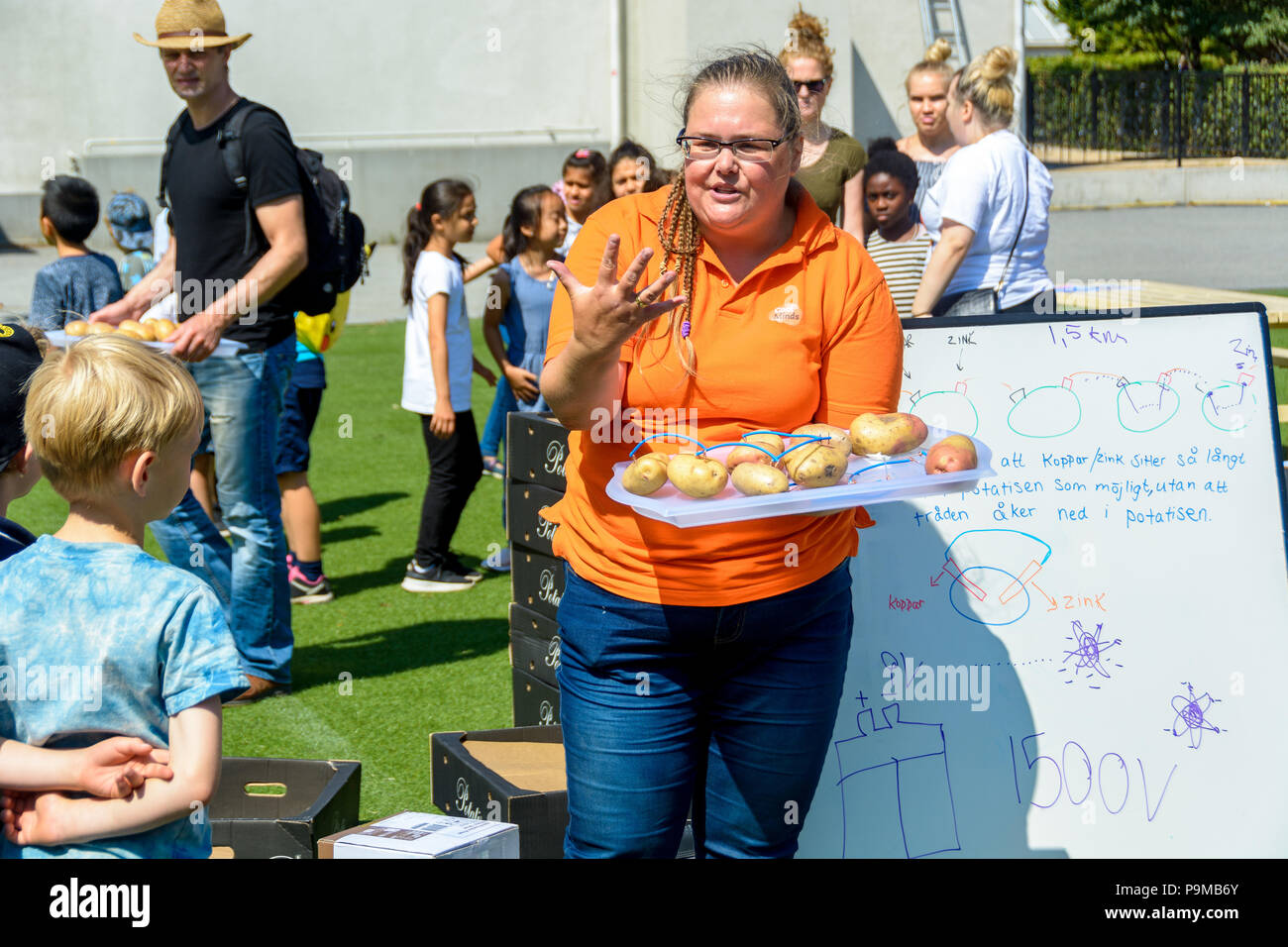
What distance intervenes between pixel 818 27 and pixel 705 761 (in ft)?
14.7

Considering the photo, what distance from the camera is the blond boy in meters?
2.12

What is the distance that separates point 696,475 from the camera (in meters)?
2.38

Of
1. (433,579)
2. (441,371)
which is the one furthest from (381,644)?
(441,371)

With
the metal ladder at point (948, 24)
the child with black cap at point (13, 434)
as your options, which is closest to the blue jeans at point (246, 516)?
the child with black cap at point (13, 434)

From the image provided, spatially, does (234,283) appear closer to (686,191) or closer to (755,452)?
(686,191)

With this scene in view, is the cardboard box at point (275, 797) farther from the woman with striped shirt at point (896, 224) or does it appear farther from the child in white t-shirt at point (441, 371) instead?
the woman with striped shirt at point (896, 224)

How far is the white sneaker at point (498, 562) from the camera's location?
6.75 metres

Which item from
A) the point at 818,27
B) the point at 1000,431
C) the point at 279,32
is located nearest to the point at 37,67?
the point at 279,32

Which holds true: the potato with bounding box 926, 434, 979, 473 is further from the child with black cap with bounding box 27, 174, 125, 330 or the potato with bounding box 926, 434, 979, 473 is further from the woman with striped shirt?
the child with black cap with bounding box 27, 174, 125, 330

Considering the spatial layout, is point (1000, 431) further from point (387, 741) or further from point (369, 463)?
point (369, 463)

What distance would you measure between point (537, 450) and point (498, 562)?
2352 mm

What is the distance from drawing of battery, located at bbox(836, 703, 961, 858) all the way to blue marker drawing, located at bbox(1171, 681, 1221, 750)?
640mm

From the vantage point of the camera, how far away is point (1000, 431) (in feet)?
12.0

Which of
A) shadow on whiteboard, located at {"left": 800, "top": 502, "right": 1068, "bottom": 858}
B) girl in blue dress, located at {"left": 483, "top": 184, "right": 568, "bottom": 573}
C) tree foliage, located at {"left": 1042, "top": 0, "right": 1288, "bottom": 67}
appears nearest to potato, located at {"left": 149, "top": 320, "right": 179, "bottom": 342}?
girl in blue dress, located at {"left": 483, "top": 184, "right": 568, "bottom": 573}
